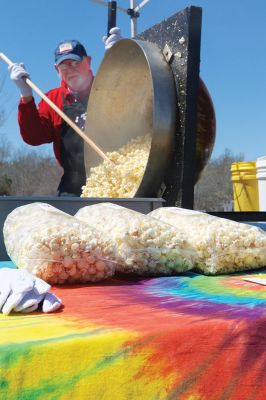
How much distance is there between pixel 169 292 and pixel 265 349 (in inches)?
9.3

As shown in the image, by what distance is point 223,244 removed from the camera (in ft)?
3.50

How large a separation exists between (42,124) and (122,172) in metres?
1.76

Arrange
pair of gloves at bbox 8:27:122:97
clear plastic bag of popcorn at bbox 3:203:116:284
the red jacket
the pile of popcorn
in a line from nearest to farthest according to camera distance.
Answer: clear plastic bag of popcorn at bbox 3:203:116:284 < the pile of popcorn < pair of gloves at bbox 8:27:122:97 < the red jacket

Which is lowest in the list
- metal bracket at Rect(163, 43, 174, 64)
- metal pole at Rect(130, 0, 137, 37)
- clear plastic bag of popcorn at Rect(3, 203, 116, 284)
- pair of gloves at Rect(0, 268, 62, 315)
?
pair of gloves at Rect(0, 268, 62, 315)

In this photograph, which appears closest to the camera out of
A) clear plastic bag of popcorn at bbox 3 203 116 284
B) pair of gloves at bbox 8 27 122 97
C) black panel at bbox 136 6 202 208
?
clear plastic bag of popcorn at bbox 3 203 116 284

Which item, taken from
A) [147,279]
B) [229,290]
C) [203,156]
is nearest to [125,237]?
[147,279]

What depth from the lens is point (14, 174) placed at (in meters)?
9.88

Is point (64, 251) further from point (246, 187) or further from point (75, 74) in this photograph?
point (75, 74)

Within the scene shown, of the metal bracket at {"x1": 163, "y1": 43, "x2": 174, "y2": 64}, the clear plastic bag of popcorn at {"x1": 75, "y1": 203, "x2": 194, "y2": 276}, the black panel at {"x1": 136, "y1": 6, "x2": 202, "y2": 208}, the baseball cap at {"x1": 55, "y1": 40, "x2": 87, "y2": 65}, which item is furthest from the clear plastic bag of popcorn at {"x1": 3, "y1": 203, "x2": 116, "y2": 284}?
the baseball cap at {"x1": 55, "y1": 40, "x2": 87, "y2": 65}

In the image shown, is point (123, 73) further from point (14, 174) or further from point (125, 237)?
point (14, 174)

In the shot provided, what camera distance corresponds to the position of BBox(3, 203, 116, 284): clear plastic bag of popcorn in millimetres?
900

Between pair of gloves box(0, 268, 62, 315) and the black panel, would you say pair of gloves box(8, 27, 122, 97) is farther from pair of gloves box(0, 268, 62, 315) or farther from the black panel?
pair of gloves box(0, 268, 62, 315)

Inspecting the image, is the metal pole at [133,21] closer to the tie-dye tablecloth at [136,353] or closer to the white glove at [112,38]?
the white glove at [112,38]

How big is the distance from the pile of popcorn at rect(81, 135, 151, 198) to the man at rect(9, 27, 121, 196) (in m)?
1.03
